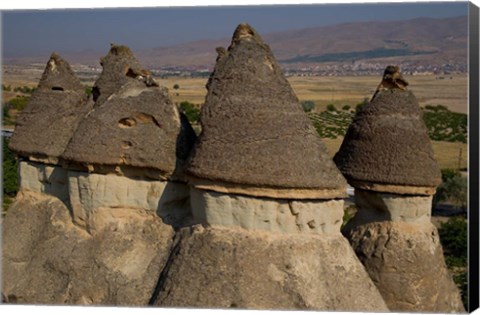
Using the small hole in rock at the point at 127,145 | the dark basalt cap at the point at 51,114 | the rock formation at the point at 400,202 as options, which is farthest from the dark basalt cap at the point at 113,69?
the rock formation at the point at 400,202

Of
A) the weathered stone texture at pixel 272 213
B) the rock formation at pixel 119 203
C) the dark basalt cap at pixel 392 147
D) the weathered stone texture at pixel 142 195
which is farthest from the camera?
the weathered stone texture at pixel 142 195

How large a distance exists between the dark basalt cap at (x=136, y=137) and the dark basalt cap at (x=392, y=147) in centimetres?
268

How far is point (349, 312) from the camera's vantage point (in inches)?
343

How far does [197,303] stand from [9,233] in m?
4.60

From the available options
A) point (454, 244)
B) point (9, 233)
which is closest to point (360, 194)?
point (9, 233)

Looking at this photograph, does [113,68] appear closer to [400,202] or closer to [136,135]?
[136,135]

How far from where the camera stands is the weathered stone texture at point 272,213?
8719 mm

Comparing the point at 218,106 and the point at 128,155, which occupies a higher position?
the point at 218,106

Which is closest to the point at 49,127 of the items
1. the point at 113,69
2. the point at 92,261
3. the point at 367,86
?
the point at 113,69

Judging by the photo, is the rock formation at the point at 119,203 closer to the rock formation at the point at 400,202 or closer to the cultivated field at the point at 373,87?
the cultivated field at the point at 373,87

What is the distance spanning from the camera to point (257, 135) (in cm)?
874

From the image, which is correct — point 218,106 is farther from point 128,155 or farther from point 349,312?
point 349,312

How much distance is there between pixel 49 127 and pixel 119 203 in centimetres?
265

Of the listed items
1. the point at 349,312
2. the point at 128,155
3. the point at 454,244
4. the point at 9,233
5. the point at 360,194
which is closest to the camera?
the point at 349,312
